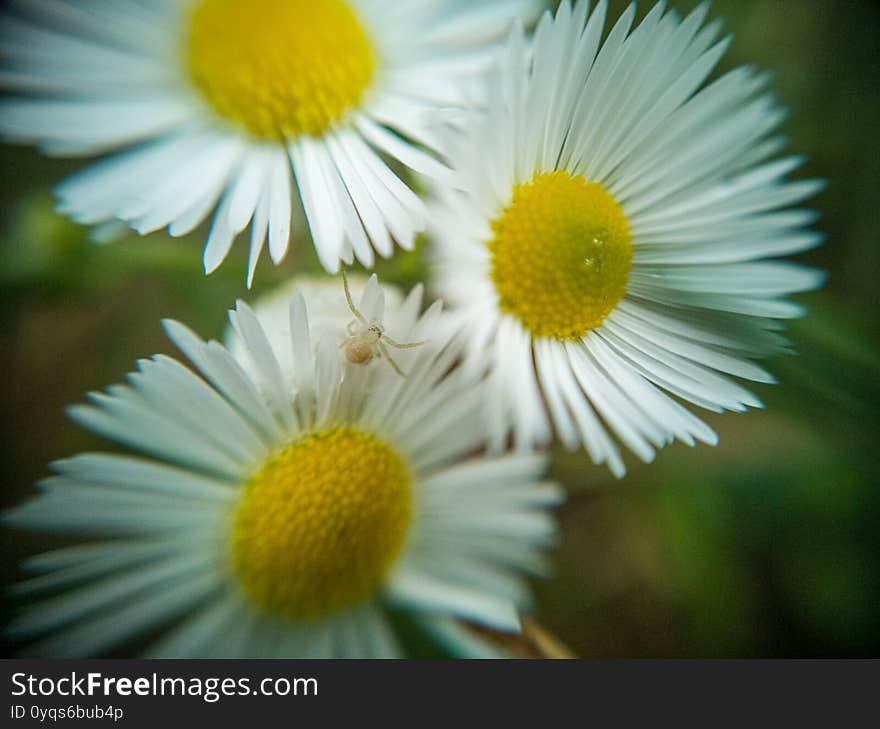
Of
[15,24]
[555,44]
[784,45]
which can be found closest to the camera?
[555,44]

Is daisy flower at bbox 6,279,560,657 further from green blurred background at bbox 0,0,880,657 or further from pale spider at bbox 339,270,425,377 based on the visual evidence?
green blurred background at bbox 0,0,880,657

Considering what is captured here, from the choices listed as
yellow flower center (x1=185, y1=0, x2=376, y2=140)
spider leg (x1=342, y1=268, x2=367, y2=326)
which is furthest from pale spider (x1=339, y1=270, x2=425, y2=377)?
yellow flower center (x1=185, y1=0, x2=376, y2=140)

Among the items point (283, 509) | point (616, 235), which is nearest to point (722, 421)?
point (616, 235)

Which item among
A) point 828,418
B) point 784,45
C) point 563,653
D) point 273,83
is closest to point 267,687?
point 563,653

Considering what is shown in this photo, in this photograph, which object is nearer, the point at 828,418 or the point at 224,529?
the point at 224,529

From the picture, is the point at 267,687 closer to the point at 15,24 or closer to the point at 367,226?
the point at 367,226

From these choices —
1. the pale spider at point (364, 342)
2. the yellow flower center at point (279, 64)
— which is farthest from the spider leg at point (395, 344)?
the yellow flower center at point (279, 64)
